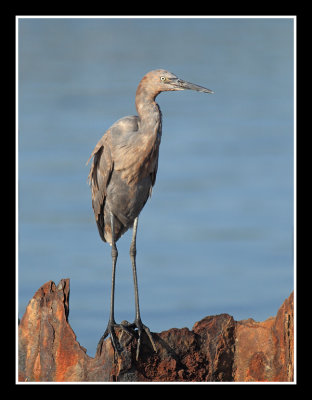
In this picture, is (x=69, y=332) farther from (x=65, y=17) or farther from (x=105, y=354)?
(x=65, y=17)

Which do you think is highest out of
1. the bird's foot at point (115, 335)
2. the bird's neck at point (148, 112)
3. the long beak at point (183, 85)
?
the long beak at point (183, 85)

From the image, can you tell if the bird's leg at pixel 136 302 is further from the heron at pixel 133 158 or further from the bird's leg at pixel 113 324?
the bird's leg at pixel 113 324

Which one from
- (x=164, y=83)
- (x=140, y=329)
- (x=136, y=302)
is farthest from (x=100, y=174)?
(x=140, y=329)

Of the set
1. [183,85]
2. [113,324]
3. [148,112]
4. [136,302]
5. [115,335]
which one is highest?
[183,85]

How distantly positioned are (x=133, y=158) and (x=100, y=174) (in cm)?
51

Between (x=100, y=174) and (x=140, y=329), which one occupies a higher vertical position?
(x=100, y=174)

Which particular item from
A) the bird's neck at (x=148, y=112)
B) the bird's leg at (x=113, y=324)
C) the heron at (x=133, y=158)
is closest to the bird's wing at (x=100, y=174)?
the heron at (x=133, y=158)

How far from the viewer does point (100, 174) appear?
9172 mm

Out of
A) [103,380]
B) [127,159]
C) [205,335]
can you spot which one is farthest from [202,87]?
[103,380]

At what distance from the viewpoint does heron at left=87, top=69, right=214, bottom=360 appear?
8875 millimetres

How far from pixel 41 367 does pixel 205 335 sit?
1770 millimetres

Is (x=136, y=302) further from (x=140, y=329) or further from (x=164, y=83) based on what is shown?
(x=164, y=83)

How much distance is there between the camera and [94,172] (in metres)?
9.34

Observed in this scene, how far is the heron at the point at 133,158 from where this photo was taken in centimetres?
888
